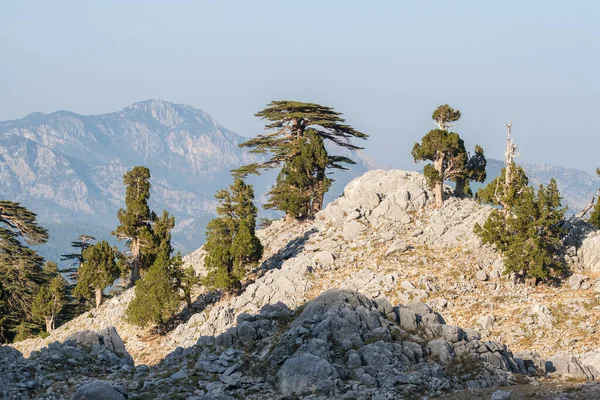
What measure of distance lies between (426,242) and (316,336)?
23.6 metres

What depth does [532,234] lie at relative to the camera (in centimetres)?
4519

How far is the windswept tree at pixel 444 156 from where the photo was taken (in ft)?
191

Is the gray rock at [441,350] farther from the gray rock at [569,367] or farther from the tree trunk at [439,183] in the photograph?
the tree trunk at [439,183]

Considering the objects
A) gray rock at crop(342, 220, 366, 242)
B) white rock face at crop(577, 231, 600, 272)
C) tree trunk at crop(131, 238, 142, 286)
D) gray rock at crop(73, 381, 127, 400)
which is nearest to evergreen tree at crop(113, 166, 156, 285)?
tree trunk at crop(131, 238, 142, 286)

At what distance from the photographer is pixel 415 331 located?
3441 cm

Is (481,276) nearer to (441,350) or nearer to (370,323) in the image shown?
(370,323)

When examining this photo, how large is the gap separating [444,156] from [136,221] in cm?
3046

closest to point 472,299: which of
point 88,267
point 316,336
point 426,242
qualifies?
point 426,242

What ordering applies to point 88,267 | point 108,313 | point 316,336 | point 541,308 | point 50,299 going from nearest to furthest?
point 316,336 < point 541,308 < point 108,313 < point 88,267 < point 50,299

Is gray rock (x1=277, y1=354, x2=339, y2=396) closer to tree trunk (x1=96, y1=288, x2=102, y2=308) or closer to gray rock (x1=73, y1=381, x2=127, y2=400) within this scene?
gray rock (x1=73, y1=381, x2=127, y2=400)

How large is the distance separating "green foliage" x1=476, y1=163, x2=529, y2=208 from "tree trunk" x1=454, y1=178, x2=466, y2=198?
6.45ft

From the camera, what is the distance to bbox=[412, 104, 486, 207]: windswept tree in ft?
191

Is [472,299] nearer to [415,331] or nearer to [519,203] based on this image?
[519,203]

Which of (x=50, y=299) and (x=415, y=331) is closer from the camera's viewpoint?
(x=415, y=331)
